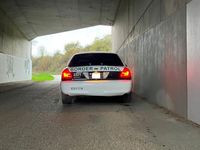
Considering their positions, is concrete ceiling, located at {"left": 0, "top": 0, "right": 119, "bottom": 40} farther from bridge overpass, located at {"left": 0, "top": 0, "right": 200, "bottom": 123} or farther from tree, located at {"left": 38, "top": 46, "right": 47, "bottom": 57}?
tree, located at {"left": 38, "top": 46, "right": 47, "bottom": 57}

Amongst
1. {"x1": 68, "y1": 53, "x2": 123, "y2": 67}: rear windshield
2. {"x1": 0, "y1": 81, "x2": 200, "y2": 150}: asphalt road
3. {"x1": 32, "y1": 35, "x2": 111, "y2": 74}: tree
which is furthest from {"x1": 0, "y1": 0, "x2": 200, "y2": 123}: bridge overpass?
{"x1": 32, "y1": 35, "x2": 111, "y2": 74}: tree

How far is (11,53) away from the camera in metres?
28.8

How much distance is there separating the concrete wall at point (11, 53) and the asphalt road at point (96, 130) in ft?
57.9

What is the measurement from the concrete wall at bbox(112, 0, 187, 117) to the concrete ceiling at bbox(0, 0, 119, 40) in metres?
12.3

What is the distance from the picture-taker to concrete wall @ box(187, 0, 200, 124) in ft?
19.7

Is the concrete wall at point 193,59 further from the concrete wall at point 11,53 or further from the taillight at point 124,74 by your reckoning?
the concrete wall at point 11,53

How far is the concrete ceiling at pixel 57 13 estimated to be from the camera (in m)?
23.5

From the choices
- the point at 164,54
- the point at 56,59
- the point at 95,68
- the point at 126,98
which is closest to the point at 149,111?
the point at 164,54

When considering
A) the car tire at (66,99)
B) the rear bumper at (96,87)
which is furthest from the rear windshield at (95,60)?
the car tire at (66,99)

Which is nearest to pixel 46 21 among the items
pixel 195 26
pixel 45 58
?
pixel 195 26

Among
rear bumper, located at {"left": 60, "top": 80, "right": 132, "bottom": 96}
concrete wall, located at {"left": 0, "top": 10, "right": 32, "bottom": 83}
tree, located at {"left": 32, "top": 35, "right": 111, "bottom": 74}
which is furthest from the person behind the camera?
tree, located at {"left": 32, "top": 35, "right": 111, "bottom": 74}

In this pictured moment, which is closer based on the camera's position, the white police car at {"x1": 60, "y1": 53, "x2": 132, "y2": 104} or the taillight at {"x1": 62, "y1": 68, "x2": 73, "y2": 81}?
the white police car at {"x1": 60, "y1": 53, "x2": 132, "y2": 104}

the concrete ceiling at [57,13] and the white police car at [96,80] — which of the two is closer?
the white police car at [96,80]

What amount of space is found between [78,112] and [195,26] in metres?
3.74
